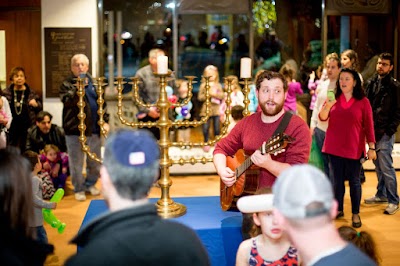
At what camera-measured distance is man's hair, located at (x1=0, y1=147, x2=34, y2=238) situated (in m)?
1.80

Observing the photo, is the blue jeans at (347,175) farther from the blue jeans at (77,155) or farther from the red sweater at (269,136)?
the blue jeans at (77,155)

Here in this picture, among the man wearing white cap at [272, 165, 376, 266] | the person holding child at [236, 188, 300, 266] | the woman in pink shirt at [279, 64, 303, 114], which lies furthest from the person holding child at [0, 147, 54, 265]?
the woman in pink shirt at [279, 64, 303, 114]

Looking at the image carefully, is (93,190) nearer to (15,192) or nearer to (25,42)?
(25,42)

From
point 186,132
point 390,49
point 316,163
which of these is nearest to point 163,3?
point 186,132

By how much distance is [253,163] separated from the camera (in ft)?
10.5

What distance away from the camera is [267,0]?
357 inches

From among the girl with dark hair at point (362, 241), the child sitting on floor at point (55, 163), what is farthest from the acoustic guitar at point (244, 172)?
the child sitting on floor at point (55, 163)

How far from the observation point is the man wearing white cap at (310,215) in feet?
4.91

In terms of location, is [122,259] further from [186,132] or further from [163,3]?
[163,3]

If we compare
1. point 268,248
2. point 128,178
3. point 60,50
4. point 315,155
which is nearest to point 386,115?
point 315,155

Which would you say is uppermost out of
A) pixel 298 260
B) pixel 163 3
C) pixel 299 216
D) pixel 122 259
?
pixel 163 3

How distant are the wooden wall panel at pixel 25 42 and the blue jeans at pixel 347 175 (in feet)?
13.6

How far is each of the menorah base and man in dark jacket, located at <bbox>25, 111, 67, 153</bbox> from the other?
279cm

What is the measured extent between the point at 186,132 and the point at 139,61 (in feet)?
5.55
